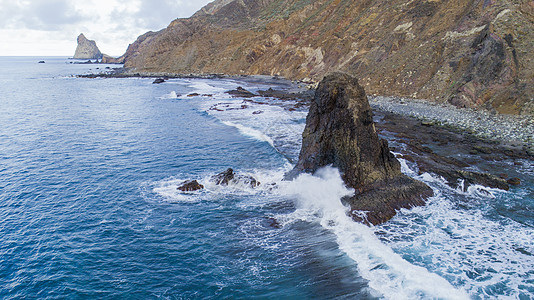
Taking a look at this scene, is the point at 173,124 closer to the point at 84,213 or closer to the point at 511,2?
the point at 84,213

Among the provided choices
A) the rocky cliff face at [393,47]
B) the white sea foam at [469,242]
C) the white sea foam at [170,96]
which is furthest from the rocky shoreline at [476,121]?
the white sea foam at [170,96]

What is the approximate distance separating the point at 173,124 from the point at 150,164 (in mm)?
14359

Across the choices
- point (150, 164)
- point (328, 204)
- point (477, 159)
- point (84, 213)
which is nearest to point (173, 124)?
point (150, 164)

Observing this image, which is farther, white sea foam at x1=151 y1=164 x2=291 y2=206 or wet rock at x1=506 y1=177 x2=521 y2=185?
white sea foam at x1=151 y1=164 x2=291 y2=206

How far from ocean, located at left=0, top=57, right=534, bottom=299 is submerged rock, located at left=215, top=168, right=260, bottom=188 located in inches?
19.3

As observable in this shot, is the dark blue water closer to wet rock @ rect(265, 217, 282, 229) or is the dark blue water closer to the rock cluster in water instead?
wet rock @ rect(265, 217, 282, 229)

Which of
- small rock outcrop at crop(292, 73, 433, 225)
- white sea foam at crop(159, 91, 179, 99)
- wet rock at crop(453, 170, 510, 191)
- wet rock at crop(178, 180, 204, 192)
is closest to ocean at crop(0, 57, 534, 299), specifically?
wet rock at crop(178, 180, 204, 192)

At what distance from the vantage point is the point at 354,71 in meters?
56.8

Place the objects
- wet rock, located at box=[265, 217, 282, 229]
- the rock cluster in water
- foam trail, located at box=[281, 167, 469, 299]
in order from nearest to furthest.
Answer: foam trail, located at box=[281, 167, 469, 299] → wet rock, located at box=[265, 217, 282, 229] → the rock cluster in water

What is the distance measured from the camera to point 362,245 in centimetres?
1219

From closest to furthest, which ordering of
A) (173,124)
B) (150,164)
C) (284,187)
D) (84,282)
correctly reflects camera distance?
(84,282) → (284,187) → (150,164) → (173,124)

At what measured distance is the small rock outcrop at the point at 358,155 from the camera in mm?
14953

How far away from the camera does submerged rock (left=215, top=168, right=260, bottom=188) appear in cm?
1877

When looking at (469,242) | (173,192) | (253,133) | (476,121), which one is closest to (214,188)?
(173,192)
